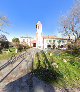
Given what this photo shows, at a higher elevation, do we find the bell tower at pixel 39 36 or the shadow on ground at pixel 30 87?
the bell tower at pixel 39 36

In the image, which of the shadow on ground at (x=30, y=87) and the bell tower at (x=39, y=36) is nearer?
the shadow on ground at (x=30, y=87)

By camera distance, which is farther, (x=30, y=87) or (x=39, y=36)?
(x=39, y=36)

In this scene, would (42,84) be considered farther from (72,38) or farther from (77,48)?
(72,38)

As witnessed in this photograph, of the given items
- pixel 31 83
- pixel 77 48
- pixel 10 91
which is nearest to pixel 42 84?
pixel 31 83

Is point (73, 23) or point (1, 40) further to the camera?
point (1, 40)

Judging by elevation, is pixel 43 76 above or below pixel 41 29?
below

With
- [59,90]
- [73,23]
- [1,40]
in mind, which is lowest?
[59,90]

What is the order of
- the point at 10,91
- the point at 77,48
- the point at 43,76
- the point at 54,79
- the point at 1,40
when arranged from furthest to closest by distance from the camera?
the point at 1,40
the point at 77,48
the point at 43,76
the point at 54,79
the point at 10,91

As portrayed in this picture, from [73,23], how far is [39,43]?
4549cm

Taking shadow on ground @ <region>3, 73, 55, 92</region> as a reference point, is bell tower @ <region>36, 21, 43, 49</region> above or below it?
above

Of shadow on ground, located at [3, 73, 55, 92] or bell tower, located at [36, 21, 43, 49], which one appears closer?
shadow on ground, located at [3, 73, 55, 92]

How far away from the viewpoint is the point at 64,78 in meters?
10.9

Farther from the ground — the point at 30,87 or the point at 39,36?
the point at 39,36

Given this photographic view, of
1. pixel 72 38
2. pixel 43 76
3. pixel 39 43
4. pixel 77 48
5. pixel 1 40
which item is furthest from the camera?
pixel 39 43
